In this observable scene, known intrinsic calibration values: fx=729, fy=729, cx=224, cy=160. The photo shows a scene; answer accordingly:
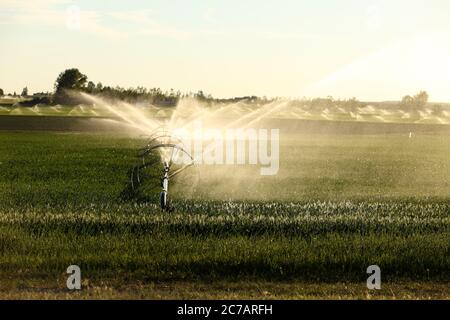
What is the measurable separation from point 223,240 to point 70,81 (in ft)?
291

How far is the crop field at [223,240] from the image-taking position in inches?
417

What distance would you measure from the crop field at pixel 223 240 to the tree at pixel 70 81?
247 ft

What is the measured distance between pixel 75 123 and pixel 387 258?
5642cm

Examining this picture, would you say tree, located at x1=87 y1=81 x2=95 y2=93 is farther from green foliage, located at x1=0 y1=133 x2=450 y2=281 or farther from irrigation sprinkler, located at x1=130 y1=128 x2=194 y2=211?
green foliage, located at x1=0 y1=133 x2=450 y2=281

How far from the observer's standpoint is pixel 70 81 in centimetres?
9838

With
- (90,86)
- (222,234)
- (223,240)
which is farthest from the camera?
(90,86)

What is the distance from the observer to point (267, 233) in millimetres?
13758

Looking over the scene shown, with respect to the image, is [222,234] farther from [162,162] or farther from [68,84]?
[68,84]

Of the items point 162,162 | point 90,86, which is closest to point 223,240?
point 162,162

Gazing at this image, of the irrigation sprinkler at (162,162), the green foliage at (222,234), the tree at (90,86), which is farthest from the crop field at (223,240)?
the tree at (90,86)

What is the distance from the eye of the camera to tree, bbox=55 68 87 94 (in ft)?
318

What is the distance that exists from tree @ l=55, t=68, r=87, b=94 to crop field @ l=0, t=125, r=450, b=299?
247 ft
